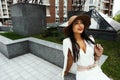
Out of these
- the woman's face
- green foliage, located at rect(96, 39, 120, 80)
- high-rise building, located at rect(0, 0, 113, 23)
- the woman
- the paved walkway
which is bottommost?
the paved walkway

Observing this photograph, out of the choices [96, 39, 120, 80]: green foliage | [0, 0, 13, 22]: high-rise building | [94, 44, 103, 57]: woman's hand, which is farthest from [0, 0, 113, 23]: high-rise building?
[94, 44, 103, 57]: woman's hand

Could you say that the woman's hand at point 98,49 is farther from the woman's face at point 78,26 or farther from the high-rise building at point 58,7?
the high-rise building at point 58,7

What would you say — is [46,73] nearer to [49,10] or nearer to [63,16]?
[49,10]

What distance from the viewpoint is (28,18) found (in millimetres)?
6250

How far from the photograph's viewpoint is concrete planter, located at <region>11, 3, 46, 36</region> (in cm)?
616

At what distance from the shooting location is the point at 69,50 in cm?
158

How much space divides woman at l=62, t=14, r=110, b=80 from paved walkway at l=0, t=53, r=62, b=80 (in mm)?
1876

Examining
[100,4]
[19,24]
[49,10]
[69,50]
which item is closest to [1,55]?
[19,24]

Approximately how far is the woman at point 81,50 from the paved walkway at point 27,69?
1.88 metres

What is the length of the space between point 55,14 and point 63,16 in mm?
2267

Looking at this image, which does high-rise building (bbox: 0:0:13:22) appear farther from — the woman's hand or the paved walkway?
the woman's hand

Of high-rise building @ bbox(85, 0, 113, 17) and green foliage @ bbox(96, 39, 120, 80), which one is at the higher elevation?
high-rise building @ bbox(85, 0, 113, 17)

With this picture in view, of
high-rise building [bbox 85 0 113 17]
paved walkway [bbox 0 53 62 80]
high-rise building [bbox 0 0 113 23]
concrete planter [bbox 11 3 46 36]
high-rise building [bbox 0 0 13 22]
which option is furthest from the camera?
high-rise building [bbox 0 0 13 22]

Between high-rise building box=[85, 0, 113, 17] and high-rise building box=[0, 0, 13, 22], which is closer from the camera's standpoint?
high-rise building box=[85, 0, 113, 17]
